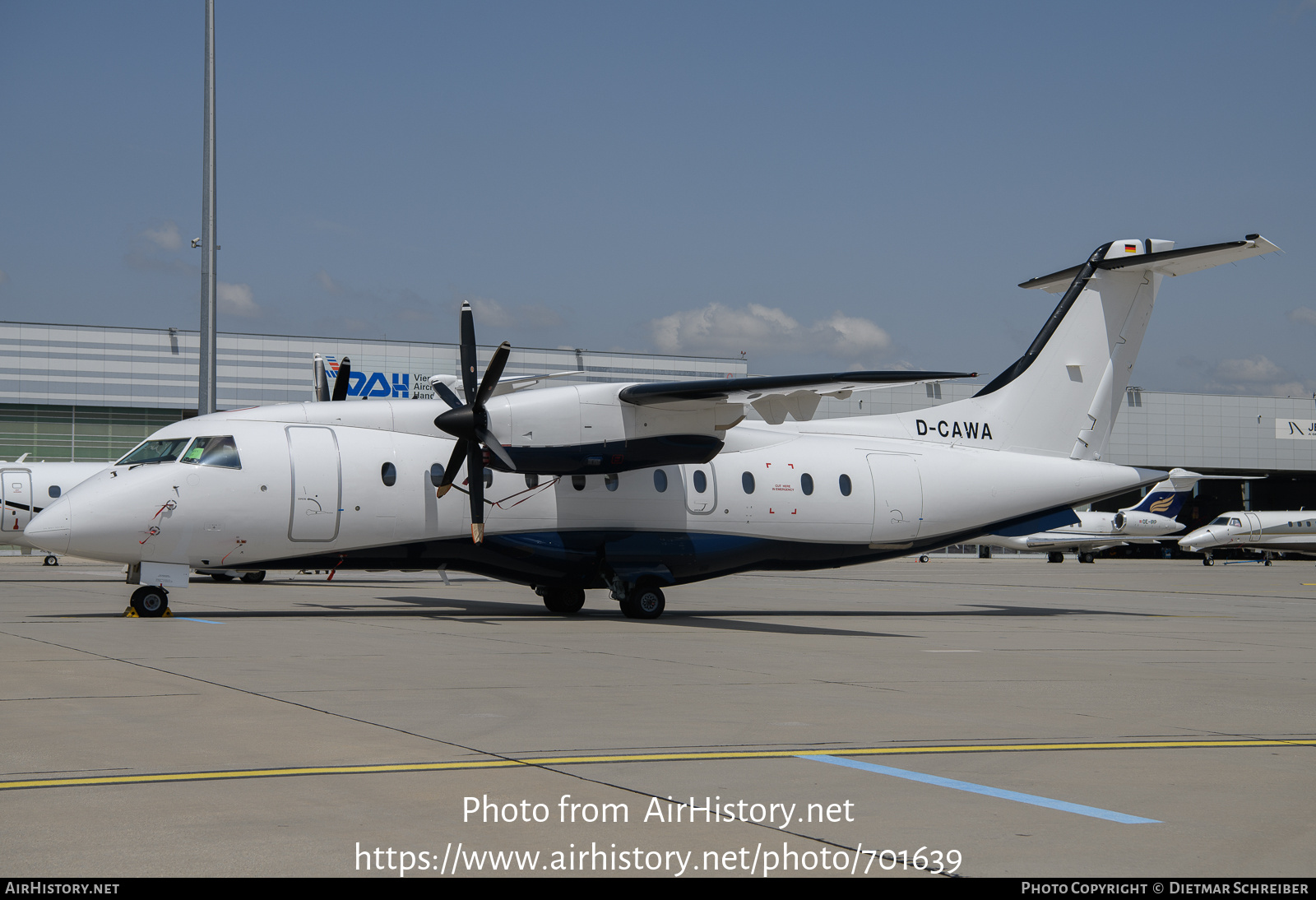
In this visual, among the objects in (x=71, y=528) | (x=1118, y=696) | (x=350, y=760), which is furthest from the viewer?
(x=71, y=528)

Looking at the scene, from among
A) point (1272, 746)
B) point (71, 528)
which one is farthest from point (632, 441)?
point (1272, 746)

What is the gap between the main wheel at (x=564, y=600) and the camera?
73.7ft

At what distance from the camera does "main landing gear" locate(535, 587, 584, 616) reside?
2245cm

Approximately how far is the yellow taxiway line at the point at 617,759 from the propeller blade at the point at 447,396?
508 inches

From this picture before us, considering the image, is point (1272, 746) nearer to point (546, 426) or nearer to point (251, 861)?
point (251, 861)

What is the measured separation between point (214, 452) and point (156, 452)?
1.09 meters

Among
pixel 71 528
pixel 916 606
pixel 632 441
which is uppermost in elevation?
pixel 632 441

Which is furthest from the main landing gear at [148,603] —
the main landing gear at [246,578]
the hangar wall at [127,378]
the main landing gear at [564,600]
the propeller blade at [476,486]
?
the hangar wall at [127,378]

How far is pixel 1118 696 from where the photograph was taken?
435 inches

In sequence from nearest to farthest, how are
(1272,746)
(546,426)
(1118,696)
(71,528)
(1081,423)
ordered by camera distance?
(1272,746), (1118,696), (71,528), (546,426), (1081,423)

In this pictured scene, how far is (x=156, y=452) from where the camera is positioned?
19.5 metres

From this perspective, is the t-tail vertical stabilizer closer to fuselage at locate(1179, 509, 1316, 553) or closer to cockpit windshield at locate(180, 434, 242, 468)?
cockpit windshield at locate(180, 434, 242, 468)

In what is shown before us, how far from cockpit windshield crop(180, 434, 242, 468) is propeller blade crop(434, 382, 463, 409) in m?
3.47
